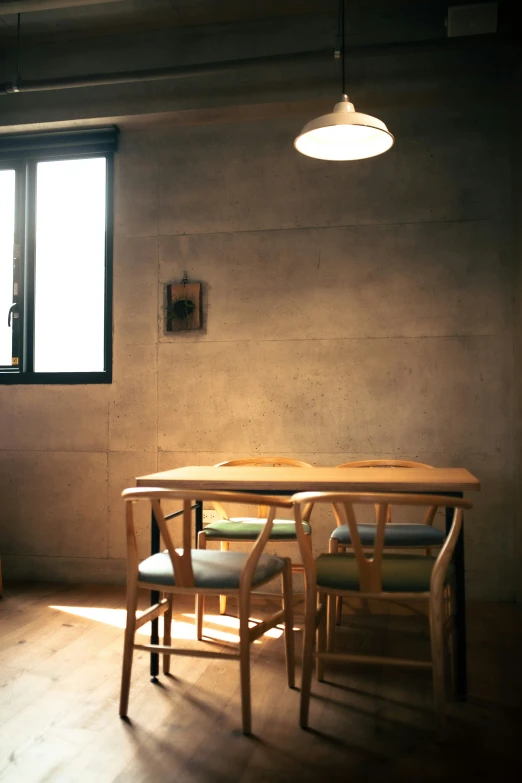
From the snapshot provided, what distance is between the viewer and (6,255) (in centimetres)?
516

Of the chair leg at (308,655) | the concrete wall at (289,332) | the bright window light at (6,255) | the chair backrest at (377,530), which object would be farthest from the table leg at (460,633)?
the bright window light at (6,255)

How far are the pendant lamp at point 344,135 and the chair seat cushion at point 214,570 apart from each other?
1770mm

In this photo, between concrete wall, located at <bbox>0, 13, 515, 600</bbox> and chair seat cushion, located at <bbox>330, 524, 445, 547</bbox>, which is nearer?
chair seat cushion, located at <bbox>330, 524, 445, 547</bbox>

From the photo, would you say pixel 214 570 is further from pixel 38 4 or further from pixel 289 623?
pixel 38 4

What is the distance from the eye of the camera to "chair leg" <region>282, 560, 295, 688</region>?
281 centimetres

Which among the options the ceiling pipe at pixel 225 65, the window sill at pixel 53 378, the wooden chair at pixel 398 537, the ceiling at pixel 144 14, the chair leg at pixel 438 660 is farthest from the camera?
the window sill at pixel 53 378

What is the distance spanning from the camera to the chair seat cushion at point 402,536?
3.45 m

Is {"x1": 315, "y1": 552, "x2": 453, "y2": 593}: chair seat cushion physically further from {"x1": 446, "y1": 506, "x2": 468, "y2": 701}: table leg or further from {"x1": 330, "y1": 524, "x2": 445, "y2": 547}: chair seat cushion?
{"x1": 330, "y1": 524, "x2": 445, "y2": 547}: chair seat cushion

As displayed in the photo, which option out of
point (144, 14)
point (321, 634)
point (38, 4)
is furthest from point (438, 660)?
point (144, 14)

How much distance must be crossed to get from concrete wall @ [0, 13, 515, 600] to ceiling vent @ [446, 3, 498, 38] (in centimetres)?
41

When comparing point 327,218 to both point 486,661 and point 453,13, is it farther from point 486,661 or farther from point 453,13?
point 486,661

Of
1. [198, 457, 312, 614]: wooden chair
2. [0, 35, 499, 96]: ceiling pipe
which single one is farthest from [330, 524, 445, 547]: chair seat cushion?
[0, 35, 499, 96]: ceiling pipe

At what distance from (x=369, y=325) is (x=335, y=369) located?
35 centimetres

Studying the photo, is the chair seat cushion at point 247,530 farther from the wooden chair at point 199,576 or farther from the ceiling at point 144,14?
the ceiling at point 144,14
